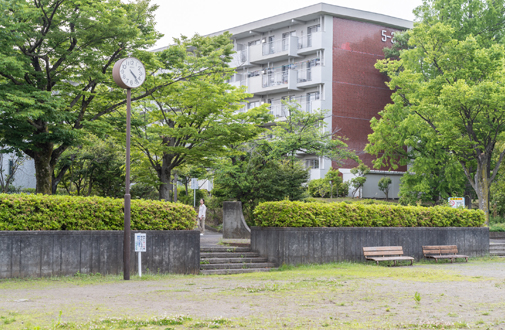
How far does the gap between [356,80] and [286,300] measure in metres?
34.9

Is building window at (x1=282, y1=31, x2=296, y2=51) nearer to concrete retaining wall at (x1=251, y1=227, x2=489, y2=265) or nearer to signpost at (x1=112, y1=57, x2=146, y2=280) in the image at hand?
concrete retaining wall at (x1=251, y1=227, x2=489, y2=265)

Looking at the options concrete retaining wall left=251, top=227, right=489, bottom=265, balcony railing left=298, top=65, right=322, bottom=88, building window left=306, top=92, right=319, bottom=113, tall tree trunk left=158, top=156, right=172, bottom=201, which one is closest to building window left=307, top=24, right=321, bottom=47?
balcony railing left=298, top=65, right=322, bottom=88

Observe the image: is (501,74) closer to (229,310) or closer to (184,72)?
(184,72)

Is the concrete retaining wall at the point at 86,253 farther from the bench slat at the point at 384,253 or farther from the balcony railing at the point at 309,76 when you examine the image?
the balcony railing at the point at 309,76

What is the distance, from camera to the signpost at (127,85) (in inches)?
→ 494

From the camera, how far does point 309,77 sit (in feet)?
135

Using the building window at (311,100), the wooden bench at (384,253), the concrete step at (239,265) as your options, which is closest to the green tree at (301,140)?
the wooden bench at (384,253)

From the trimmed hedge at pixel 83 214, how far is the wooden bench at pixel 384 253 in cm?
612

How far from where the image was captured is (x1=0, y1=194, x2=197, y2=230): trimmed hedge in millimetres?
12344

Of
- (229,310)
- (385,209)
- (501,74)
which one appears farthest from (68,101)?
(501,74)

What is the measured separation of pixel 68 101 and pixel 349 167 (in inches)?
1064

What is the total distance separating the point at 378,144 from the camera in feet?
114

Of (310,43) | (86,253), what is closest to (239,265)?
(86,253)

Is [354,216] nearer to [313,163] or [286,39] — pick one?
[313,163]
